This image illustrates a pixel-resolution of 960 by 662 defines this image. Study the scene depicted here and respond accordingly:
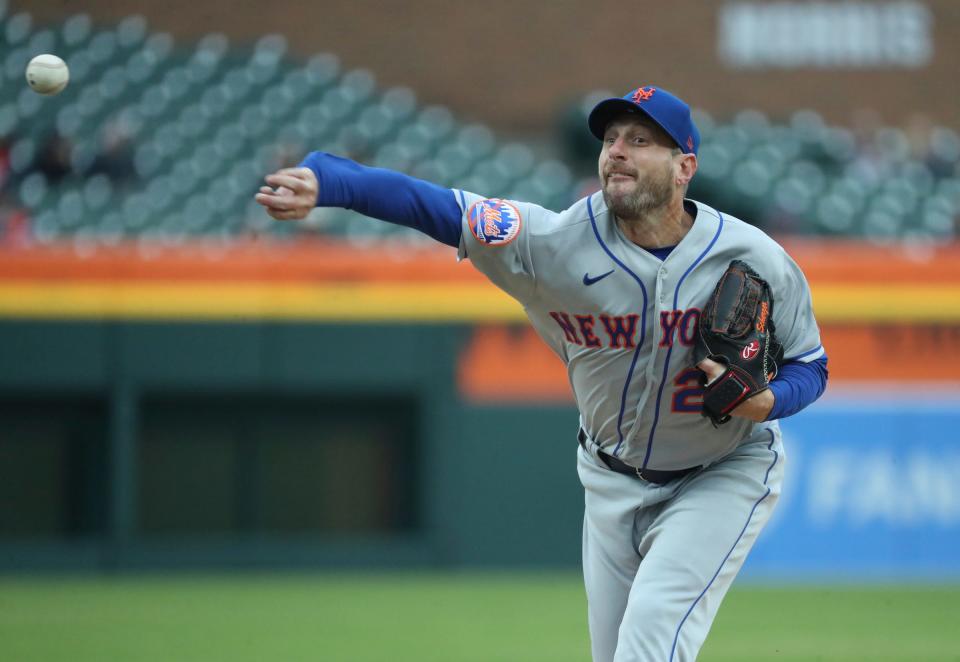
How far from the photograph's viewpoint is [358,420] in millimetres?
10242

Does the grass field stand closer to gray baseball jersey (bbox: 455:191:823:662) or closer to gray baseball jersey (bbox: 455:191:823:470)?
gray baseball jersey (bbox: 455:191:823:662)

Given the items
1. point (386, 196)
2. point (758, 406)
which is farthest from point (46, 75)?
point (758, 406)

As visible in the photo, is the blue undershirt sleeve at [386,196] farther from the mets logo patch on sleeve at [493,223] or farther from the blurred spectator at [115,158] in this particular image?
the blurred spectator at [115,158]

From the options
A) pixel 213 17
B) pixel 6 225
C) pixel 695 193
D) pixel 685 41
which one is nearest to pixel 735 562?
pixel 6 225

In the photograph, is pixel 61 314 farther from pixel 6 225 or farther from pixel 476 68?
pixel 476 68

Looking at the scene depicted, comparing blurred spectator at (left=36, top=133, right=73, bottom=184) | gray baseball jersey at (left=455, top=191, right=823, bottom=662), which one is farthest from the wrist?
blurred spectator at (left=36, top=133, right=73, bottom=184)

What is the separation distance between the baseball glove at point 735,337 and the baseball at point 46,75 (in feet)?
7.88

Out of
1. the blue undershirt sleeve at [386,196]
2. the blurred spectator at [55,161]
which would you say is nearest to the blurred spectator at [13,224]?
the blurred spectator at [55,161]

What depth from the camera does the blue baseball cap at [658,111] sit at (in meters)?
4.01

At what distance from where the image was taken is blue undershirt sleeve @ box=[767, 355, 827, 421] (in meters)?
4.00

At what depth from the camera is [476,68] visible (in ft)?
53.2

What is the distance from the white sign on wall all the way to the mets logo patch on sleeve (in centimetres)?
1339

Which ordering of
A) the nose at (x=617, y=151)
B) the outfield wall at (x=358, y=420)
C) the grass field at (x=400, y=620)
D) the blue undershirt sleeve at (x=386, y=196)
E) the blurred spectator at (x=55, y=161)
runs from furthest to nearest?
the blurred spectator at (x=55, y=161)
the outfield wall at (x=358, y=420)
the grass field at (x=400, y=620)
the nose at (x=617, y=151)
the blue undershirt sleeve at (x=386, y=196)

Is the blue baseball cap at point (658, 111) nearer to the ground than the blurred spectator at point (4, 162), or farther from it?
farther from it
